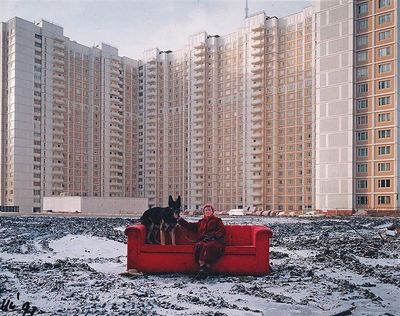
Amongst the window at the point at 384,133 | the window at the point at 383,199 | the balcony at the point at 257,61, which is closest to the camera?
the window at the point at 383,199

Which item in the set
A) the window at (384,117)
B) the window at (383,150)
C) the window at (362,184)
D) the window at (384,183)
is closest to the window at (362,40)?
the window at (384,117)

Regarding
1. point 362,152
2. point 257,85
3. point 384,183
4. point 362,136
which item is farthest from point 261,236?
point 257,85

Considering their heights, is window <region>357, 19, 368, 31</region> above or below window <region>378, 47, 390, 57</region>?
above

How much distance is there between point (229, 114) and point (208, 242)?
225 feet

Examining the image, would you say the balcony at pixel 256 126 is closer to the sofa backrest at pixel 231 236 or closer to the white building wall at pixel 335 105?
the white building wall at pixel 335 105

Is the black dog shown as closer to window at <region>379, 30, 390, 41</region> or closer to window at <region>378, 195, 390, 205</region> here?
window at <region>378, 195, 390, 205</region>

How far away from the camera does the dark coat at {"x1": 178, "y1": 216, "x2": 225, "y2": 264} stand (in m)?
7.91

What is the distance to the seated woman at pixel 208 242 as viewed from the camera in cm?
790

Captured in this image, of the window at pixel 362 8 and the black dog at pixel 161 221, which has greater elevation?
the window at pixel 362 8

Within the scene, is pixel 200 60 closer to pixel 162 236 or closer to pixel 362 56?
pixel 362 56

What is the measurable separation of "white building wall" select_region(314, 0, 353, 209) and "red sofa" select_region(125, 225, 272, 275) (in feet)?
157

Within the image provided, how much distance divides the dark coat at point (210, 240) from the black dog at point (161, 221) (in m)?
0.59

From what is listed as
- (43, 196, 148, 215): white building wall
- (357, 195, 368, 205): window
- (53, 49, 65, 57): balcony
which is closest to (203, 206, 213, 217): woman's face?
(357, 195, 368, 205): window

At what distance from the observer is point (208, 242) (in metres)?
7.97
